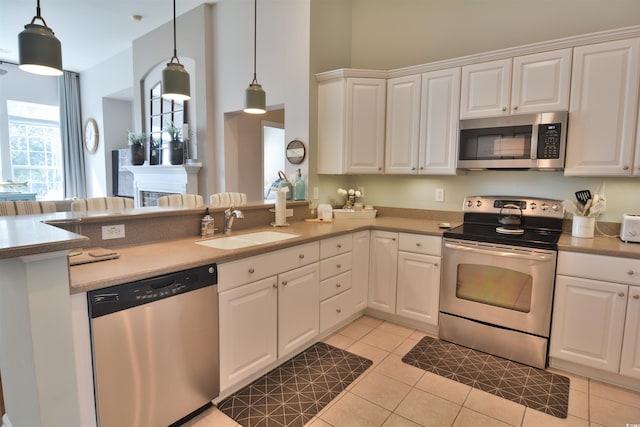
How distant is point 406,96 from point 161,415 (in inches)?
116

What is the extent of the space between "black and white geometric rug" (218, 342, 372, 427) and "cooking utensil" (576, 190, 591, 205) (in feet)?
6.40

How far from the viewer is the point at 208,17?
417 centimetres

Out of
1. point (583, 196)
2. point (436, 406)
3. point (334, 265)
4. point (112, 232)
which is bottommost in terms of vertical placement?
point (436, 406)

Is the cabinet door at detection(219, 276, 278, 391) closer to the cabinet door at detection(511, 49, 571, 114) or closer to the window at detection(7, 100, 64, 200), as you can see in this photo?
the cabinet door at detection(511, 49, 571, 114)

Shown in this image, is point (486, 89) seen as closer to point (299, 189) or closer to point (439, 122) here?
point (439, 122)

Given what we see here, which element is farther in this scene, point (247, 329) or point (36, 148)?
point (36, 148)

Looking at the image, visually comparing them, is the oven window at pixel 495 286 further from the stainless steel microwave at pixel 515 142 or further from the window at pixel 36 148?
the window at pixel 36 148

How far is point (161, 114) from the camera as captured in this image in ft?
16.6

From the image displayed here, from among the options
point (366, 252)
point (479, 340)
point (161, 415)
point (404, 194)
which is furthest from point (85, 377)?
point (404, 194)

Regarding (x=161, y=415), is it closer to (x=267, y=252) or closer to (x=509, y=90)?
(x=267, y=252)

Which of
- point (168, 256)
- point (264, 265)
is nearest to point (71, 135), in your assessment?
point (168, 256)

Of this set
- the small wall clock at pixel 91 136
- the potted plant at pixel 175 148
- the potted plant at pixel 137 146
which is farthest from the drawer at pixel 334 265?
the small wall clock at pixel 91 136

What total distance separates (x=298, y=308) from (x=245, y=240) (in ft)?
1.97

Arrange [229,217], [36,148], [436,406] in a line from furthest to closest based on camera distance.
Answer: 1. [36,148]
2. [229,217]
3. [436,406]
